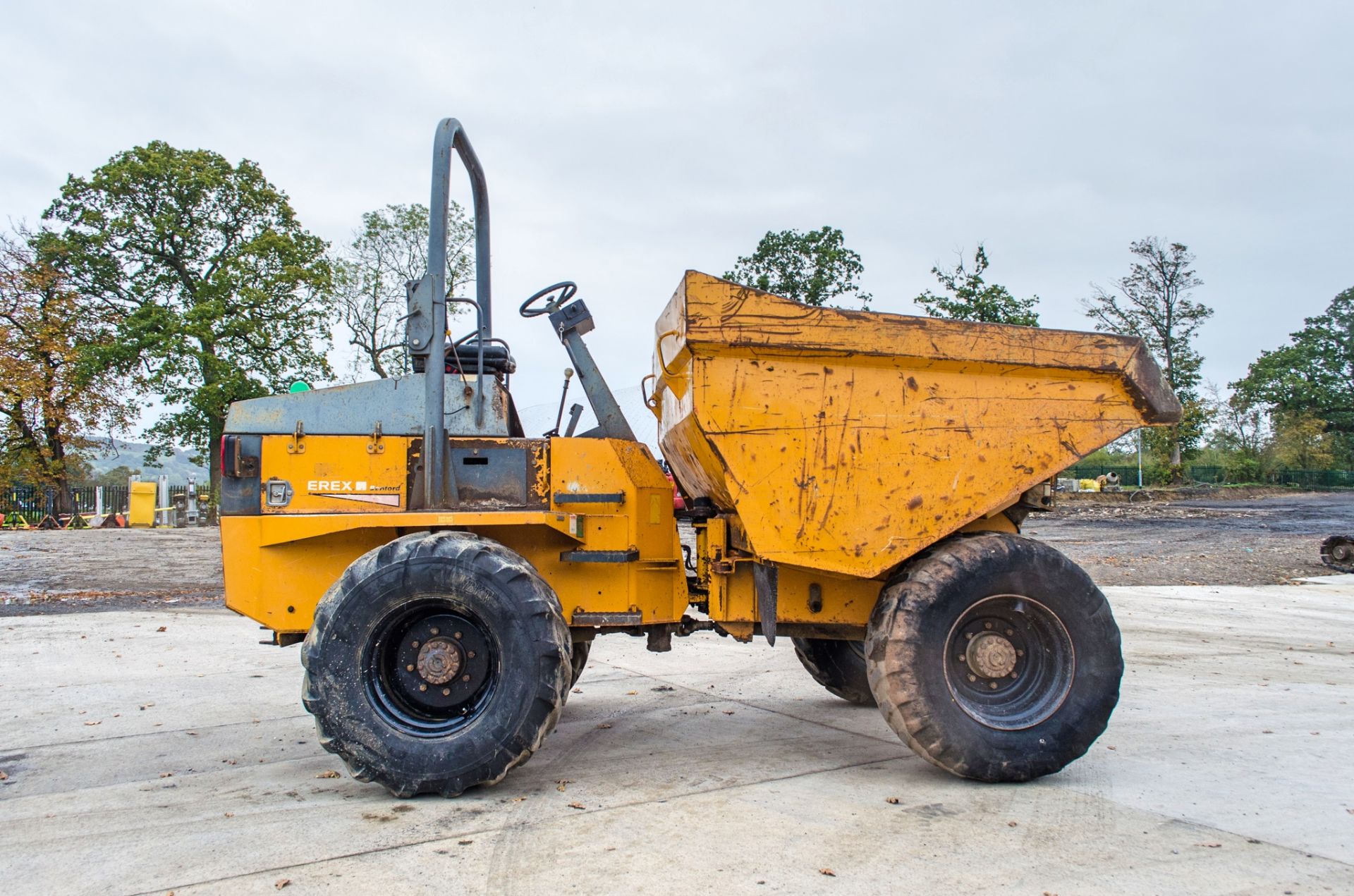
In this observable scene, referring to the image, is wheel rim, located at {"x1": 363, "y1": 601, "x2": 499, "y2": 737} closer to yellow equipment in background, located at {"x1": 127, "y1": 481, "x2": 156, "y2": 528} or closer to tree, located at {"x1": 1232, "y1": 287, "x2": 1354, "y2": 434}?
yellow equipment in background, located at {"x1": 127, "y1": 481, "x2": 156, "y2": 528}

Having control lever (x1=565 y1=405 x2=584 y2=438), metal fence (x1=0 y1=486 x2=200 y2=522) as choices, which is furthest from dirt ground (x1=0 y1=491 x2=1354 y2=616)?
metal fence (x1=0 y1=486 x2=200 y2=522)

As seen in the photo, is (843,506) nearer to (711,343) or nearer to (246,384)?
(711,343)

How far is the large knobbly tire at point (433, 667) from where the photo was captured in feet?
13.3

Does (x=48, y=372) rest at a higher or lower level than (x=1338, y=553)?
higher

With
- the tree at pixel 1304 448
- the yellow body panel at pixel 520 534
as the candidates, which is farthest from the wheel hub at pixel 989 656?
the tree at pixel 1304 448

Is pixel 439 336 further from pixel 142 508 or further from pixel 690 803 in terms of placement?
pixel 142 508

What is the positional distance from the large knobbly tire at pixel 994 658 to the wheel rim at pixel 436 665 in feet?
5.93

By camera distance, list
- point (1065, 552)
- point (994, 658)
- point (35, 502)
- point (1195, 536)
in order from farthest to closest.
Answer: point (35, 502) < point (1195, 536) < point (1065, 552) < point (994, 658)

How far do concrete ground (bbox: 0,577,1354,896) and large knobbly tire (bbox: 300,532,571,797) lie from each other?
0.19 metres

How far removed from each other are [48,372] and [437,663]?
112 feet

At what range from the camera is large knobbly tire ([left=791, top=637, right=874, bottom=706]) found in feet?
19.7

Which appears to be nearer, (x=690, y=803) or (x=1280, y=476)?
(x=690, y=803)

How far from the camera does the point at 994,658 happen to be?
4.49 meters

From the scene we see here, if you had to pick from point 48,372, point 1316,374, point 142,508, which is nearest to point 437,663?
point 142,508
